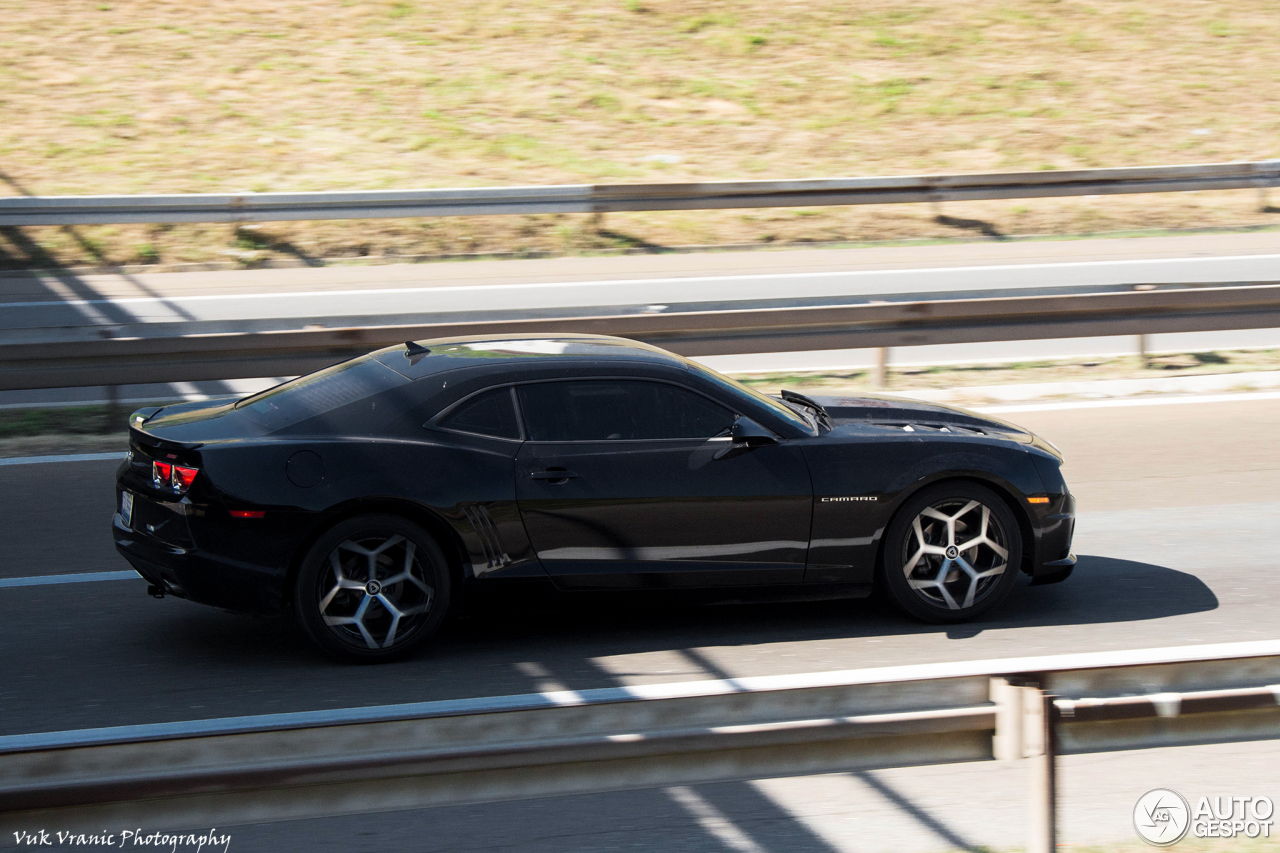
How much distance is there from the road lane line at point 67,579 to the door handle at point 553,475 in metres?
2.37

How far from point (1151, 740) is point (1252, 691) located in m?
0.23

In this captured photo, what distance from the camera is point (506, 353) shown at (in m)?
5.66

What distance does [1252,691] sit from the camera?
2695 millimetres

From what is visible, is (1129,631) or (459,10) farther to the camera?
(459,10)

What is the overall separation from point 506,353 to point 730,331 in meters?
4.27

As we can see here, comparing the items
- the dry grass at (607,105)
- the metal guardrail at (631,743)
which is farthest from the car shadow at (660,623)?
the dry grass at (607,105)

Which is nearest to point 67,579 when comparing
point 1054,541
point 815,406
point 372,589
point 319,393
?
point 319,393

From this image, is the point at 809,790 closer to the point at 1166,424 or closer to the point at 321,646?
the point at 321,646

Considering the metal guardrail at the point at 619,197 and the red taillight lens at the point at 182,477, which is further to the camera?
the metal guardrail at the point at 619,197

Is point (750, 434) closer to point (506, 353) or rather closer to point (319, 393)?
point (506, 353)

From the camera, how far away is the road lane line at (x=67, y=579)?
628 cm

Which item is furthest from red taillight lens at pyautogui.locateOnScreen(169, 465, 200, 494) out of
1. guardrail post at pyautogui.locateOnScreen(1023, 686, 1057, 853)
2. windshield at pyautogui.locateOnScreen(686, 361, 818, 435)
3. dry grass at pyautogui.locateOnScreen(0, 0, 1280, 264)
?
dry grass at pyautogui.locateOnScreen(0, 0, 1280, 264)

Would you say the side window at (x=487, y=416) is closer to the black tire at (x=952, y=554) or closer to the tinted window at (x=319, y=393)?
the tinted window at (x=319, y=393)

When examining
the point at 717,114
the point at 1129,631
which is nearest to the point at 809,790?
the point at 1129,631
